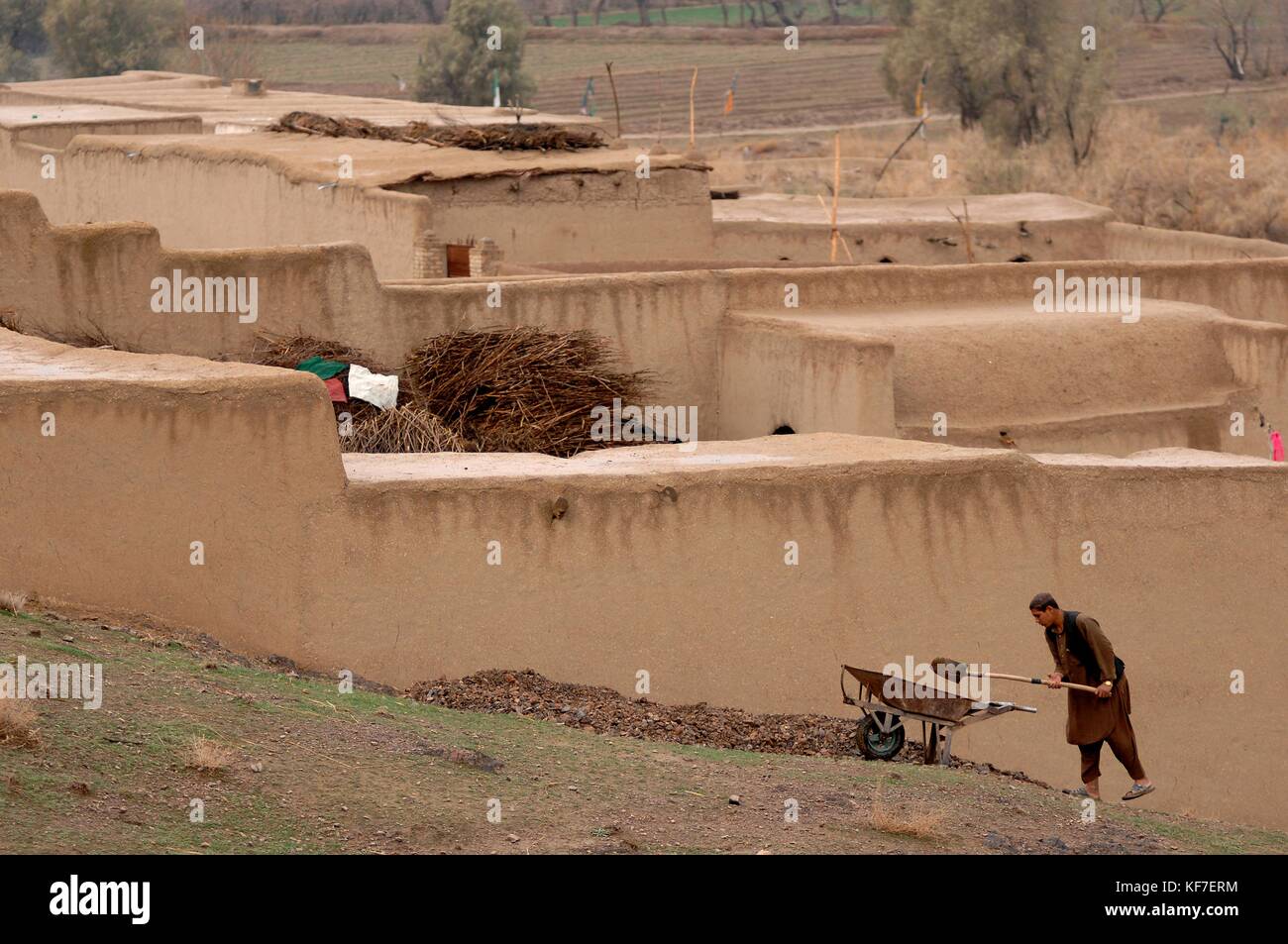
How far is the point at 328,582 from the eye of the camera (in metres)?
11.0

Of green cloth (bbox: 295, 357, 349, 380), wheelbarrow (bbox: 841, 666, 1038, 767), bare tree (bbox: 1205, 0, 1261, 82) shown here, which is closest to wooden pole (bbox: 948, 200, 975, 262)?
green cloth (bbox: 295, 357, 349, 380)

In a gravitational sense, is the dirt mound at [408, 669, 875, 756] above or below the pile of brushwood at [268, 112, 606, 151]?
below

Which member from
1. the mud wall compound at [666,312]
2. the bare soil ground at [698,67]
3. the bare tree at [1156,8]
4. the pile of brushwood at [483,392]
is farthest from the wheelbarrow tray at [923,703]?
the bare tree at [1156,8]

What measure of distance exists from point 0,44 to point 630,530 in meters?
58.9

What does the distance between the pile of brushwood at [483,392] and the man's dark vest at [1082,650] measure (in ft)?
19.0

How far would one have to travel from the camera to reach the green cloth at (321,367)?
1548 centimetres

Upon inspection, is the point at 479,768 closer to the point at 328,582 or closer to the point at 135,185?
the point at 328,582

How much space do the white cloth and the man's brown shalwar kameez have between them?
20.8 ft

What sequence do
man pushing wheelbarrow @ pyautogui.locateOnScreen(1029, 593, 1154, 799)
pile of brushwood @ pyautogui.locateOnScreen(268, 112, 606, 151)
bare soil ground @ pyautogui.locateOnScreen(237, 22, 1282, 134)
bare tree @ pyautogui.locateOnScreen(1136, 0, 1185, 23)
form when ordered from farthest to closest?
1. bare tree @ pyautogui.locateOnScreen(1136, 0, 1185, 23)
2. bare soil ground @ pyautogui.locateOnScreen(237, 22, 1282, 134)
3. pile of brushwood @ pyautogui.locateOnScreen(268, 112, 606, 151)
4. man pushing wheelbarrow @ pyautogui.locateOnScreen(1029, 593, 1154, 799)

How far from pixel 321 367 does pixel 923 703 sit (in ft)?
21.8

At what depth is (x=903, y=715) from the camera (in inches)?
408

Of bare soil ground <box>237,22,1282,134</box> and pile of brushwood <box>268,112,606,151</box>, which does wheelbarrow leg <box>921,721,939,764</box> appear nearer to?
pile of brushwood <box>268,112,606,151</box>

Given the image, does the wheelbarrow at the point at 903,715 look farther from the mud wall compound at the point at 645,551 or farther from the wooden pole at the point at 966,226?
the wooden pole at the point at 966,226

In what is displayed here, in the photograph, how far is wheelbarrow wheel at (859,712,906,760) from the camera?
10422 mm
